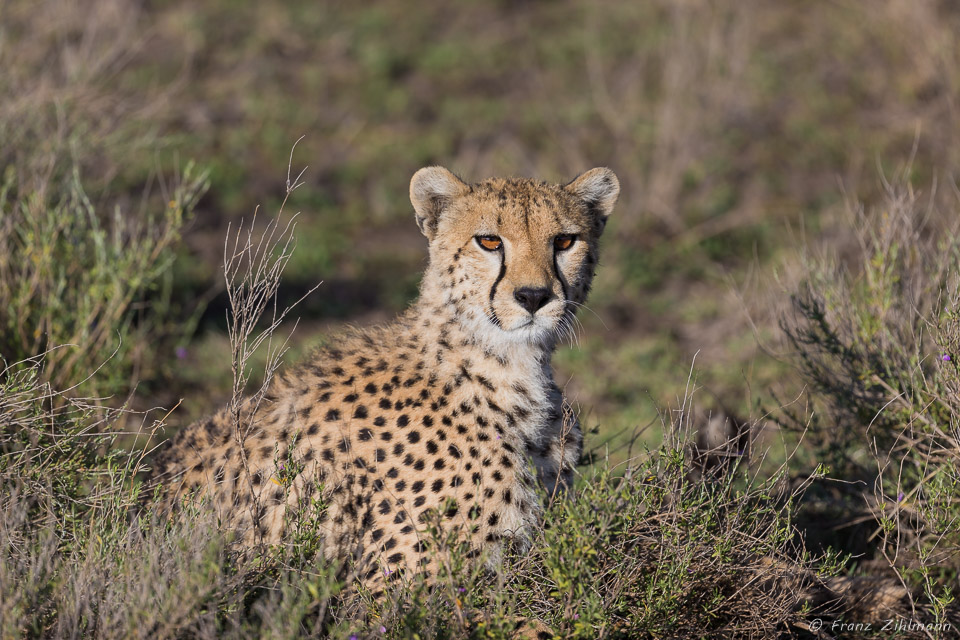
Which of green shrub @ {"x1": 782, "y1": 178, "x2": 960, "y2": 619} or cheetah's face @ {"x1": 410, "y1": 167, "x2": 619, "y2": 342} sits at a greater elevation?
cheetah's face @ {"x1": 410, "y1": 167, "x2": 619, "y2": 342}

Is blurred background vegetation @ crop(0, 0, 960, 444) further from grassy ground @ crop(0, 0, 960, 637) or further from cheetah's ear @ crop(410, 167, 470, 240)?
cheetah's ear @ crop(410, 167, 470, 240)

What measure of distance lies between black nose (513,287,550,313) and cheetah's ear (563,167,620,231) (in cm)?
67

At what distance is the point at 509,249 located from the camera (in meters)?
3.59

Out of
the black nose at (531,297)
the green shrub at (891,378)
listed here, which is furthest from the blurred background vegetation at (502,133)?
the black nose at (531,297)

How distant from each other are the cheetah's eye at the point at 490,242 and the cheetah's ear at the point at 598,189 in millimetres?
486

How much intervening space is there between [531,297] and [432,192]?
0.69 meters

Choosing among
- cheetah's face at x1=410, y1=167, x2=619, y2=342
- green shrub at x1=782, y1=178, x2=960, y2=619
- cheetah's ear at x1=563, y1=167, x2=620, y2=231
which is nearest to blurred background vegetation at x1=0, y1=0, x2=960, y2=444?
green shrub at x1=782, y1=178, x2=960, y2=619

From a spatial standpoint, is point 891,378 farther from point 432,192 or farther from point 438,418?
point 432,192

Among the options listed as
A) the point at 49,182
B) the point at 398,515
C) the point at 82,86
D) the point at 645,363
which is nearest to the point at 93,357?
the point at 49,182

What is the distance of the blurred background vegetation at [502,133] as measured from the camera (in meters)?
5.98

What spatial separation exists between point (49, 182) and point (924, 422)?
4125 millimetres

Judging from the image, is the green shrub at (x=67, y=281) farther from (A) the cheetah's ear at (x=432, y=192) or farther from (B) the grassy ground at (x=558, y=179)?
(A) the cheetah's ear at (x=432, y=192)

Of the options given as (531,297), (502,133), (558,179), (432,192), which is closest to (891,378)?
(531,297)

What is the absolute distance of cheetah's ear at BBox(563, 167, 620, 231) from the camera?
3992 millimetres
